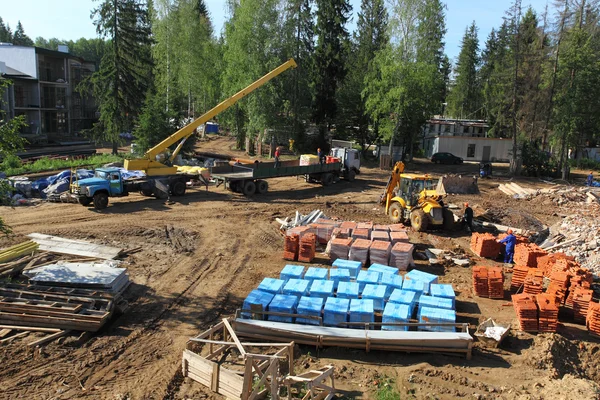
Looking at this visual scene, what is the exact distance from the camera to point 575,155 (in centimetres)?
4525

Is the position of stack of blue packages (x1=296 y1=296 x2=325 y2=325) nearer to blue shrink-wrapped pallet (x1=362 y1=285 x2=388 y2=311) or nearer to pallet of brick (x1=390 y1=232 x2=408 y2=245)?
blue shrink-wrapped pallet (x1=362 y1=285 x2=388 y2=311)

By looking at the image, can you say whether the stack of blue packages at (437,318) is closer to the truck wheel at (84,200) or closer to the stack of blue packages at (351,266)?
the stack of blue packages at (351,266)

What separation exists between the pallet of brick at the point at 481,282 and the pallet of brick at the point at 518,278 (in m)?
1.23

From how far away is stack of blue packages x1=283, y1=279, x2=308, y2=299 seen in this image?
11.7m

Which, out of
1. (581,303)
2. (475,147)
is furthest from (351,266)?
(475,147)

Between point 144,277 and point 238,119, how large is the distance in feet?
99.2

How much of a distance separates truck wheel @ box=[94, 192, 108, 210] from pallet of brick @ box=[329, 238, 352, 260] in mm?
11234

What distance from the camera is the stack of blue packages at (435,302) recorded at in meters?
11.1

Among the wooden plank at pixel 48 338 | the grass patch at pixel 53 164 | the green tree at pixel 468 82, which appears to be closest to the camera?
the wooden plank at pixel 48 338

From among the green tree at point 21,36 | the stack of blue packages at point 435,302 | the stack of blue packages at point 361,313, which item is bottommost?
the stack of blue packages at point 361,313

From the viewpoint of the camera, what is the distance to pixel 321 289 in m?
11.7

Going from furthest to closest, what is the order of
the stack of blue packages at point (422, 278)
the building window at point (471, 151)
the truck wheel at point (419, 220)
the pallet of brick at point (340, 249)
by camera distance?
the building window at point (471, 151) → the truck wheel at point (419, 220) → the pallet of brick at point (340, 249) → the stack of blue packages at point (422, 278)

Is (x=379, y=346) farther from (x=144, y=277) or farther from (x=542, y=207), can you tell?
(x=542, y=207)

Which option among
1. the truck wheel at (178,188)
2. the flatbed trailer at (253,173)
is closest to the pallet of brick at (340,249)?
the flatbed trailer at (253,173)
